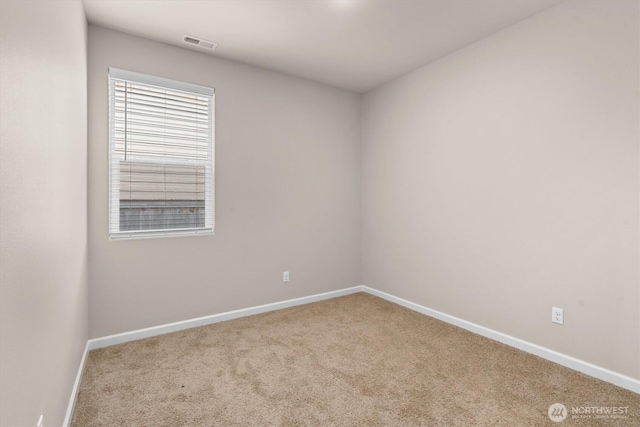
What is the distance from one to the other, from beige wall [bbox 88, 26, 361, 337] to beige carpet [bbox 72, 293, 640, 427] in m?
0.42

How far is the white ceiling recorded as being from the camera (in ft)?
7.73

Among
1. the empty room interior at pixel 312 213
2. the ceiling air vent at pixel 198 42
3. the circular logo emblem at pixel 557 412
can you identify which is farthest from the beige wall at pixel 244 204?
the circular logo emblem at pixel 557 412

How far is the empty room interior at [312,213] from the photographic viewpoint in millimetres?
1611

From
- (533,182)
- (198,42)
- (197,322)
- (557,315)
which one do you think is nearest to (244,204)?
(197,322)

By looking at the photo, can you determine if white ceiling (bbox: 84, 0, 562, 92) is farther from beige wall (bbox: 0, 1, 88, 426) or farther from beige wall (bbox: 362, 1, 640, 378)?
beige wall (bbox: 0, 1, 88, 426)

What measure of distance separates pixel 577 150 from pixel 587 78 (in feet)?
1.61

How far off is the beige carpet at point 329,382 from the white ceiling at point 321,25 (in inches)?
103

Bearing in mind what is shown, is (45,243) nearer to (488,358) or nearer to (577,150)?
(488,358)

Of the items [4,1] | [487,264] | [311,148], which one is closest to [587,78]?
[487,264]

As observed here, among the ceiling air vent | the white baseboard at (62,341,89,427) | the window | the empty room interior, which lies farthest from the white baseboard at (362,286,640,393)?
the ceiling air vent

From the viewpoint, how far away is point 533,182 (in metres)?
2.53

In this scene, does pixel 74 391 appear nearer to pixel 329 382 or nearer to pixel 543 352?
pixel 329 382

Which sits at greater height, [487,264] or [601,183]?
[601,183]

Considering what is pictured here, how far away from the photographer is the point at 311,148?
3814mm
